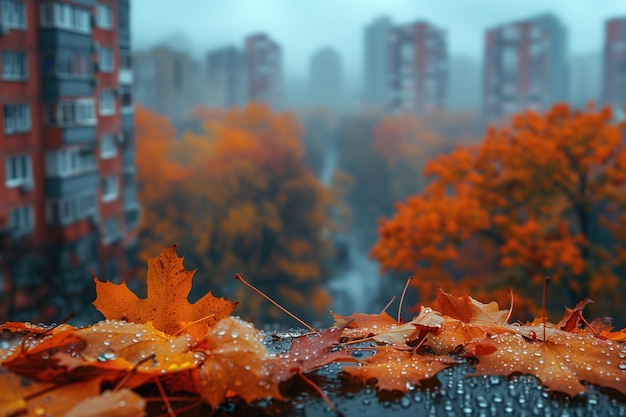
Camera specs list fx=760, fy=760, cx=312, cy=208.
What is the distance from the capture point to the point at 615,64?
16.3m

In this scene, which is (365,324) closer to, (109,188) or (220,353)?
(220,353)

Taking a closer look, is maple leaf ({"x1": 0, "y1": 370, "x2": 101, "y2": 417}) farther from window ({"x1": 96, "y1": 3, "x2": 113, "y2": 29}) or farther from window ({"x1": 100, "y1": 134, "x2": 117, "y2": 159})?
window ({"x1": 100, "y1": 134, "x2": 117, "y2": 159})

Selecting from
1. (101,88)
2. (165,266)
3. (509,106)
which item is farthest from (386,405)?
(509,106)

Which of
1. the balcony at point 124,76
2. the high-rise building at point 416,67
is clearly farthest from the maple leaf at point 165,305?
the high-rise building at point 416,67

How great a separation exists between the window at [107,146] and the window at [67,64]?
1052 millimetres

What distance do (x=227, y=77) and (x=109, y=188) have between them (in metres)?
8.42

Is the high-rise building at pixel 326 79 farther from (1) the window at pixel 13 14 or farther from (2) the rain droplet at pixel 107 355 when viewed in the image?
(2) the rain droplet at pixel 107 355

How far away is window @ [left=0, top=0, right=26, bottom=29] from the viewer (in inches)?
320

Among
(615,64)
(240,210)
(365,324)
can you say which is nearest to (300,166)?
(240,210)

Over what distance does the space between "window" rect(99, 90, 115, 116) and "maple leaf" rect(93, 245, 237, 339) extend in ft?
30.8

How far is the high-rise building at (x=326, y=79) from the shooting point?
23.6m

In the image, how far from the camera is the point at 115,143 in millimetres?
10359

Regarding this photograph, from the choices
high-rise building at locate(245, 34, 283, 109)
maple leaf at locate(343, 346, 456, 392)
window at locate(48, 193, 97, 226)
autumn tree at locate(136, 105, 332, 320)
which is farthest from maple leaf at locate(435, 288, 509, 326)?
high-rise building at locate(245, 34, 283, 109)

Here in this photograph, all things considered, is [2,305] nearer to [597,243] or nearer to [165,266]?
[597,243]
